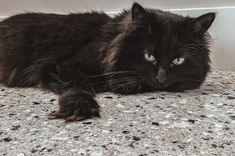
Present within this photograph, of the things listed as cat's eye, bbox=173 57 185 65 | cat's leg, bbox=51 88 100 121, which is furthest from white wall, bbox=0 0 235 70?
cat's leg, bbox=51 88 100 121

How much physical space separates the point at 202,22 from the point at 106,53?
0.46m

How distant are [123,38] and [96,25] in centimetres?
23

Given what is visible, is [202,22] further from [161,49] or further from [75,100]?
[75,100]

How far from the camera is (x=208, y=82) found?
2.08 m

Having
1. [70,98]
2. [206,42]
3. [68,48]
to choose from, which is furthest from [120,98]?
[206,42]

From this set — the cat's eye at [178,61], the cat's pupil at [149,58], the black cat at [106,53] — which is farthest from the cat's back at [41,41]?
the cat's eye at [178,61]

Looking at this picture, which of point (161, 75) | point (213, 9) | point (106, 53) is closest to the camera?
point (161, 75)

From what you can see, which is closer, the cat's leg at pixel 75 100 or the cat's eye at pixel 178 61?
the cat's leg at pixel 75 100

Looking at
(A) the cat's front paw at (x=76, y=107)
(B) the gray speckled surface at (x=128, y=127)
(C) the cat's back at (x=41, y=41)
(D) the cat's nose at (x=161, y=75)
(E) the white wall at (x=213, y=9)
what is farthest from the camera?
(E) the white wall at (x=213, y=9)

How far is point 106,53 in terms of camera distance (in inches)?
71.3

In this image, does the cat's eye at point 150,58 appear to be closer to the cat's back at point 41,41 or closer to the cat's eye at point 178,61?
the cat's eye at point 178,61

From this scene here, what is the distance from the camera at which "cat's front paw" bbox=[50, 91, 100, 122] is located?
1.41m

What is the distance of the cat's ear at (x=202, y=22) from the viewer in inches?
67.9

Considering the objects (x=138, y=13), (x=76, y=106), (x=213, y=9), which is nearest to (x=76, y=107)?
(x=76, y=106)
